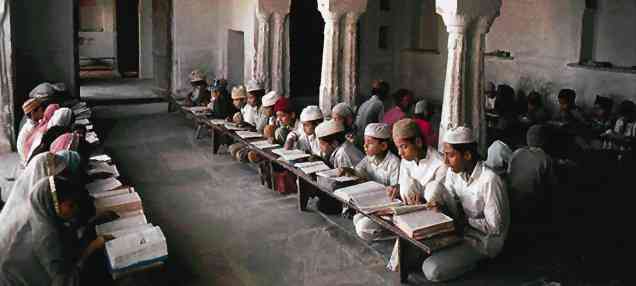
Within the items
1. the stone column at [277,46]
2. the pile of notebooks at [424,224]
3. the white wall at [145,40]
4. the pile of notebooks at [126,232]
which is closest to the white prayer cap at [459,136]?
the pile of notebooks at [424,224]

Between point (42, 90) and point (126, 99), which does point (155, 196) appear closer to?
point (42, 90)

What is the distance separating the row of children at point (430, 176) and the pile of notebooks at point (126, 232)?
198 centimetres

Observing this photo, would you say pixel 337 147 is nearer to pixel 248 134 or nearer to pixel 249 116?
pixel 248 134

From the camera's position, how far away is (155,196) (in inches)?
286

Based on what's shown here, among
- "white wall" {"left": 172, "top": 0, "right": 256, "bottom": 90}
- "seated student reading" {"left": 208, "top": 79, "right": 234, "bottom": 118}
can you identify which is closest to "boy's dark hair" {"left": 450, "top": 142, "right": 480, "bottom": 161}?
"seated student reading" {"left": 208, "top": 79, "right": 234, "bottom": 118}

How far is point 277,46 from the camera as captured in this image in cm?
1121

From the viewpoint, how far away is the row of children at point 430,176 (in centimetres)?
464

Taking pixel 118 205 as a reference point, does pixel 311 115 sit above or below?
above

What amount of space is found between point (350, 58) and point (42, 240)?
251 inches

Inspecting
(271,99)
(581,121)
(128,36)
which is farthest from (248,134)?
(128,36)

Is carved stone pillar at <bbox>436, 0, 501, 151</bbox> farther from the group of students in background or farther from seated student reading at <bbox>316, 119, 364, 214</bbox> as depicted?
the group of students in background

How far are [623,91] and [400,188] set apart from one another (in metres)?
6.96

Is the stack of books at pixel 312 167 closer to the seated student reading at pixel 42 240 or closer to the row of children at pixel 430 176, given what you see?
the row of children at pixel 430 176

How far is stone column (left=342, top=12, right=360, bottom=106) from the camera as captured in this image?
9188 millimetres
